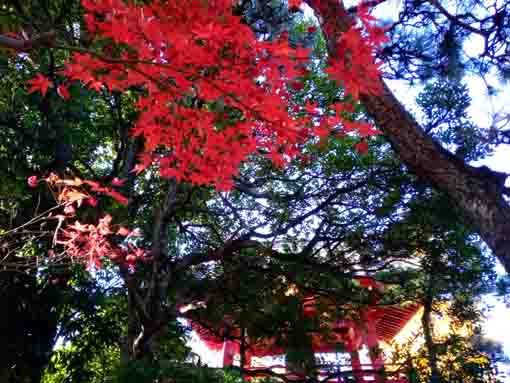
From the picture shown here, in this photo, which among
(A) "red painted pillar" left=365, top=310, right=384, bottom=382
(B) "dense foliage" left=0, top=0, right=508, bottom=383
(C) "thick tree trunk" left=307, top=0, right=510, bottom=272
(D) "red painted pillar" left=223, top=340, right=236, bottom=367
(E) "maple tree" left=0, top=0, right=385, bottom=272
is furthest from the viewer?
(D) "red painted pillar" left=223, top=340, right=236, bottom=367

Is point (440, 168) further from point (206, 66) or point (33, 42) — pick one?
point (33, 42)

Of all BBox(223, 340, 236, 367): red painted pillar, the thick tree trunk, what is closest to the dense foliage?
the thick tree trunk

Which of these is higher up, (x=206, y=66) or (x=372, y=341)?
(x=206, y=66)

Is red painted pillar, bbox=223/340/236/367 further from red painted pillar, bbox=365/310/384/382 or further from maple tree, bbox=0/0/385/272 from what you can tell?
maple tree, bbox=0/0/385/272

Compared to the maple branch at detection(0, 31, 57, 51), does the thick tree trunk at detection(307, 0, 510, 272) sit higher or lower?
higher

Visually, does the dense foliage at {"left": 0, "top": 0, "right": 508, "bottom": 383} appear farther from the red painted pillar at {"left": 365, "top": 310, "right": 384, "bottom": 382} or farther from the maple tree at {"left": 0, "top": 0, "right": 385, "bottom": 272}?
the red painted pillar at {"left": 365, "top": 310, "right": 384, "bottom": 382}

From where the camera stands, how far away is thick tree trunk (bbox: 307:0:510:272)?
309 cm

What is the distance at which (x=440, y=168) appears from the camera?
3447 millimetres

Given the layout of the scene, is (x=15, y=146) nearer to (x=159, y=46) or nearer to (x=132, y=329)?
(x=132, y=329)

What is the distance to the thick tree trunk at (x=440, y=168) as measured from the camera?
3090 mm

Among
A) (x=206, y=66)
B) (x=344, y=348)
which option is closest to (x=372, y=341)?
(x=344, y=348)

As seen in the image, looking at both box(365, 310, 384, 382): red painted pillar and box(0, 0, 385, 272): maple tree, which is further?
box(365, 310, 384, 382): red painted pillar

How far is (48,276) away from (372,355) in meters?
5.42

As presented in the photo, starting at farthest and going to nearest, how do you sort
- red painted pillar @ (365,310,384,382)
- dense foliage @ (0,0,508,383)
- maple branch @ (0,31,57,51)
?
red painted pillar @ (365,310,384,382) < dense foliage @ (0,0,508,383) < maple branch @ (0,31,57,51)
